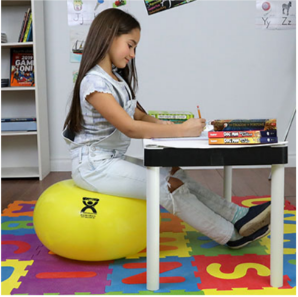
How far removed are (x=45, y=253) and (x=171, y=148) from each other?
0.75 m

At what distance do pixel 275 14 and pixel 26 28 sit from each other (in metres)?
1.77

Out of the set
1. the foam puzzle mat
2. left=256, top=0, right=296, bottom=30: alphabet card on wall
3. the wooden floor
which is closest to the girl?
the foam puzzle mat

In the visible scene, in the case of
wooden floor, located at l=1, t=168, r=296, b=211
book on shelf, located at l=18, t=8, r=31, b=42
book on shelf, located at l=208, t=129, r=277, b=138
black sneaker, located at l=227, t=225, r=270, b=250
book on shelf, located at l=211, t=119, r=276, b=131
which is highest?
book on shelf, located at l=18, t=8, r=31, b=42

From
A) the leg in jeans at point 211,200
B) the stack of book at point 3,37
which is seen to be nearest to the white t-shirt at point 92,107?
the leg in jeans at point 211,200

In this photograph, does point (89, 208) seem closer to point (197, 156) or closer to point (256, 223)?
point (197, 156)

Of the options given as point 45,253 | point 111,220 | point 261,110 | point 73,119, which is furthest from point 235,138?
point 261,110

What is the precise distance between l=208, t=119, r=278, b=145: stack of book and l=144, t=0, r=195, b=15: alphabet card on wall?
80.6 inches

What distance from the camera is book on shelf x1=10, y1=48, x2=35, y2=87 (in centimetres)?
313

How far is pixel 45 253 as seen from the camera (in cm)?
168

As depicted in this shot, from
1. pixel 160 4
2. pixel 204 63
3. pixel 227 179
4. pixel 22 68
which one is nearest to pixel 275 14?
pixel 204 63

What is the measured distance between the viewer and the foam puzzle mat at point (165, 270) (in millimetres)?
1347

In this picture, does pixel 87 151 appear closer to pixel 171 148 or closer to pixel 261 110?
pixel 171 148

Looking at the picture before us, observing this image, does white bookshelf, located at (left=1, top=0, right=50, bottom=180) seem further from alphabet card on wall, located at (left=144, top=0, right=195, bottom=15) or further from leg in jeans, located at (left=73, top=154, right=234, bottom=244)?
leg in jeans, located at (left=73, top=154, right=234, bottom=244)

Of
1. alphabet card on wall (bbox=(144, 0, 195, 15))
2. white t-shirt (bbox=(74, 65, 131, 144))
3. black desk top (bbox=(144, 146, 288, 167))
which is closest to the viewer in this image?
black desk top (bbox=(144, 146, 288, 167))
